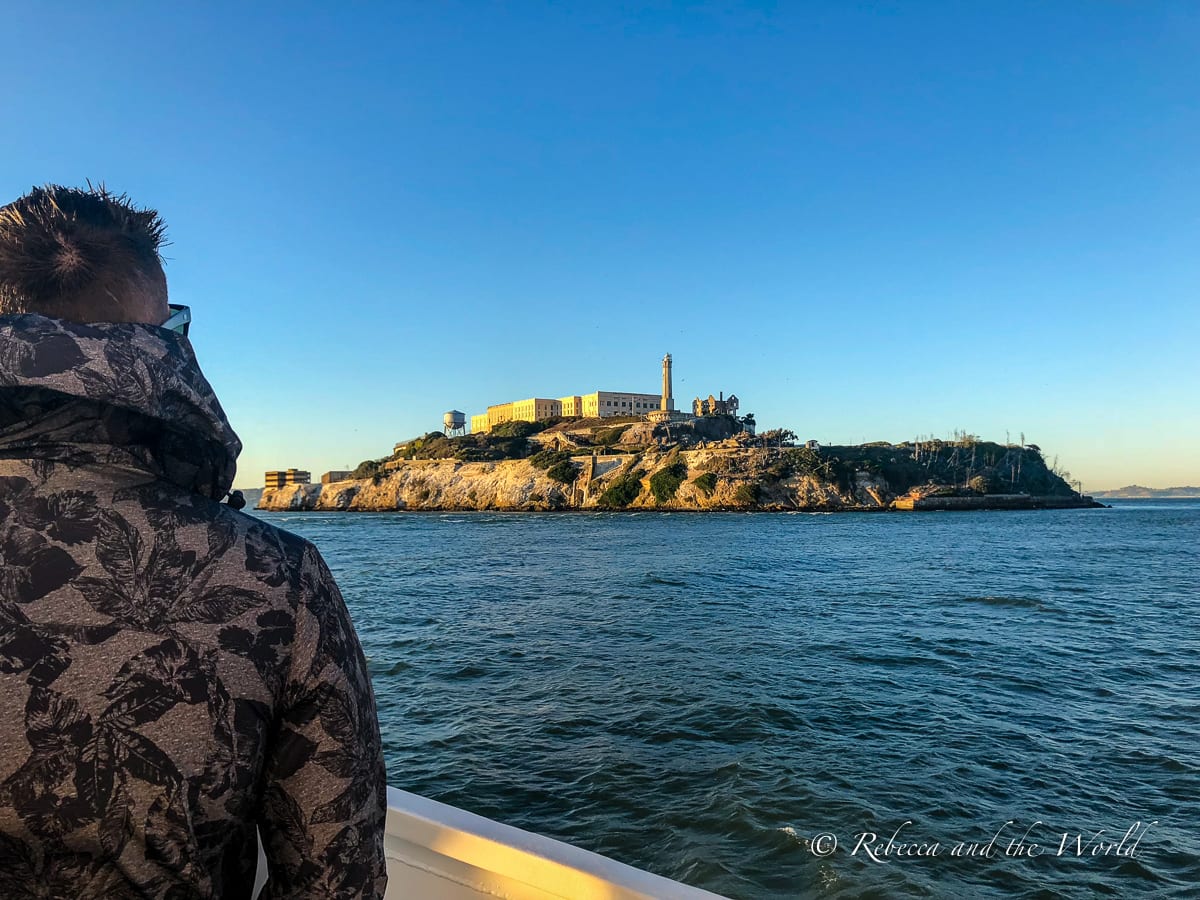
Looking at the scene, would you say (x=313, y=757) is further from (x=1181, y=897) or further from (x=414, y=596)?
(x=414, y=596)

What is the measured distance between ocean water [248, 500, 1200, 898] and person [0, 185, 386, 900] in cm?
642

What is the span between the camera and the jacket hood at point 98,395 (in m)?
1.14

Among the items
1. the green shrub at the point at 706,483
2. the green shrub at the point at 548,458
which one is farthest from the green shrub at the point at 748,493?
Answer: the green shrub at the point at 548,458

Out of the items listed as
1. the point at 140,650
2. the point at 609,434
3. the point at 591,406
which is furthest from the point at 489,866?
the point at 591,406

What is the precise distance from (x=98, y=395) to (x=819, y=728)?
11.3 metres

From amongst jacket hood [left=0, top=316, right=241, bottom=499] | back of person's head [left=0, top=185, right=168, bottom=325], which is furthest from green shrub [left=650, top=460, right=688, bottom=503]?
jacket hood [left=0, top=316, right=241, bottom=499]

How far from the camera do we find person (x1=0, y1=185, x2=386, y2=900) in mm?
1121

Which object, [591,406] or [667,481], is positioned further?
[591,406]

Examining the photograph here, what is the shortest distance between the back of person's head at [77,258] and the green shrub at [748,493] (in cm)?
9832

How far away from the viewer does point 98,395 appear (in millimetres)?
1148

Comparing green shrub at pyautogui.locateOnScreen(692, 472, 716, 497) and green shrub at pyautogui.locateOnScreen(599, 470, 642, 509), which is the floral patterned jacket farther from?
green shrub at pyautogui.locateOnScreen(599, 470, 642, 509)

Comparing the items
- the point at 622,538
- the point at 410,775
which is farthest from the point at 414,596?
the point at 622,538

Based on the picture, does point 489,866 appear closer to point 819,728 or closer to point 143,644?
point 143,644

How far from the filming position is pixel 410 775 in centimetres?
916
